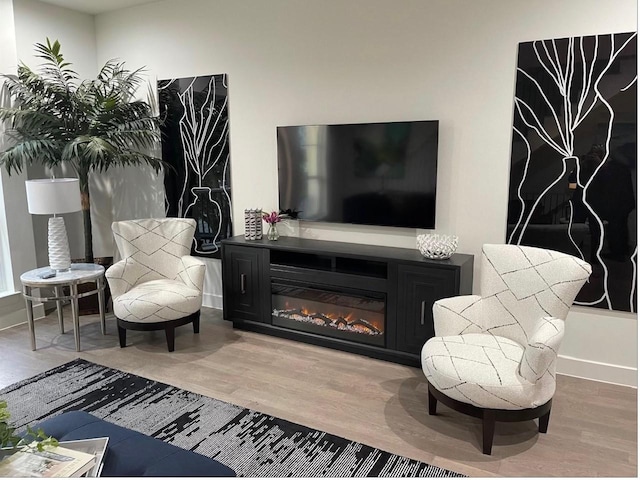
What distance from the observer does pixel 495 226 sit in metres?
3.50

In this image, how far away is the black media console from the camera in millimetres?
3406

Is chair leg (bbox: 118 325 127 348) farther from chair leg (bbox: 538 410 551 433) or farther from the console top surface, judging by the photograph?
chair leg (bbox: 538 410 551 433)

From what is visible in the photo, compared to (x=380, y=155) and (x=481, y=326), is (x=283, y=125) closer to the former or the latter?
(x=380, y=155)

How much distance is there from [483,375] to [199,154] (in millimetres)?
3347

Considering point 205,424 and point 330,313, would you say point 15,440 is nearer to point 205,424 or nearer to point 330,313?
point 205,424

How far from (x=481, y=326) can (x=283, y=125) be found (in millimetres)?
2348

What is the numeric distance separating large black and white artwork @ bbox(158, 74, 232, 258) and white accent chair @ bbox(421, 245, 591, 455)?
8.35 feet

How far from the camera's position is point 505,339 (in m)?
2.83

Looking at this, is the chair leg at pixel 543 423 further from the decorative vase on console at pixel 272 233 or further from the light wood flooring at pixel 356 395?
the decorative vase on console at pixel 272 233

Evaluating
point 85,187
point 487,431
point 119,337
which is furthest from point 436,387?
point 85,187

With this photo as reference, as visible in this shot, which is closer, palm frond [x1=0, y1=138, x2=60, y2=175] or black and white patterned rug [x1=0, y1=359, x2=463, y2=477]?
black and white patterned rug [x1=0, y1=359, x2=463, y2=477]

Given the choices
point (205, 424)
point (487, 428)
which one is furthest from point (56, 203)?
→ point (487, 428)

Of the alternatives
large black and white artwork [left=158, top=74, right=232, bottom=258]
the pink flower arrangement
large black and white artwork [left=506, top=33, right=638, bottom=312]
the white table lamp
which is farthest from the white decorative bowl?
the white table lamp

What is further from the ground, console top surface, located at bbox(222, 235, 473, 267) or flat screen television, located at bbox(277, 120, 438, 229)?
flat screen television, located at bbox(277, 120, 438, 229)
